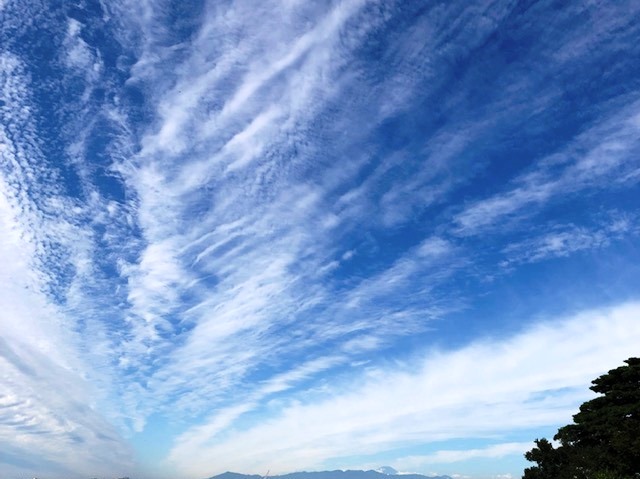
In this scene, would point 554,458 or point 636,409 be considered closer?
point 636,409

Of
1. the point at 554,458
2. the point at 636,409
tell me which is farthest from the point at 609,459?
the point at 554,458

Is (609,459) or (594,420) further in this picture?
(594,420)

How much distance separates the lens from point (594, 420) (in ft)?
145

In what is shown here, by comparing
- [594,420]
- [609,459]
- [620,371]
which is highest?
[620,371]

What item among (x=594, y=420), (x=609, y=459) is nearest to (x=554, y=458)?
(x=594, y=420)

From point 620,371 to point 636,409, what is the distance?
5.70 metres

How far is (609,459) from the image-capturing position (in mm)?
38219

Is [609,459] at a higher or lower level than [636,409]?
lower

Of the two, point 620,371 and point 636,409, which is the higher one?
point 620,371

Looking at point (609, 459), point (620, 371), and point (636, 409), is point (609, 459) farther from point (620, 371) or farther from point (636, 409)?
point (620, 371)

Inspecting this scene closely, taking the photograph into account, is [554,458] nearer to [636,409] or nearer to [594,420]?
[594,420]

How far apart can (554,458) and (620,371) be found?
11741 mm

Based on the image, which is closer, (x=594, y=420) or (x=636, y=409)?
(x=636, y=409)

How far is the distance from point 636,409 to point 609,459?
5772mm
